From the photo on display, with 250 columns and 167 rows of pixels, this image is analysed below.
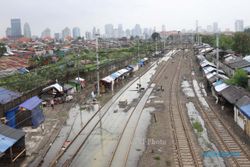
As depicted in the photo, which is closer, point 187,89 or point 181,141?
point 181,141

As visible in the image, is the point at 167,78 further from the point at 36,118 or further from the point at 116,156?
the point at 116,156

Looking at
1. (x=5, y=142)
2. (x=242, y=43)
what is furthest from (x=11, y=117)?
(x=242, y=43)

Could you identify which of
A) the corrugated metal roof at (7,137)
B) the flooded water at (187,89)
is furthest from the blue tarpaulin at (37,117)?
the flooded water at (187,89)

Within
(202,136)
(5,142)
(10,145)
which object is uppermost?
(5,142)

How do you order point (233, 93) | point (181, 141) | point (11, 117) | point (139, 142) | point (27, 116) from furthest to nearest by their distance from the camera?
point (233, 93) → point (27, 116) → point (11, 117) → point (139, 142) → point (181, 141)

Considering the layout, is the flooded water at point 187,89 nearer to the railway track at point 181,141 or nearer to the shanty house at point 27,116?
the railway track at point 181,141

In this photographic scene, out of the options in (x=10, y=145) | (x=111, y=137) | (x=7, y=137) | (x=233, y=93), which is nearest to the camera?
(x=10, y=145)

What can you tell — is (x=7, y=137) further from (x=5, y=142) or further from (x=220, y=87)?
(x=220, y=87)
